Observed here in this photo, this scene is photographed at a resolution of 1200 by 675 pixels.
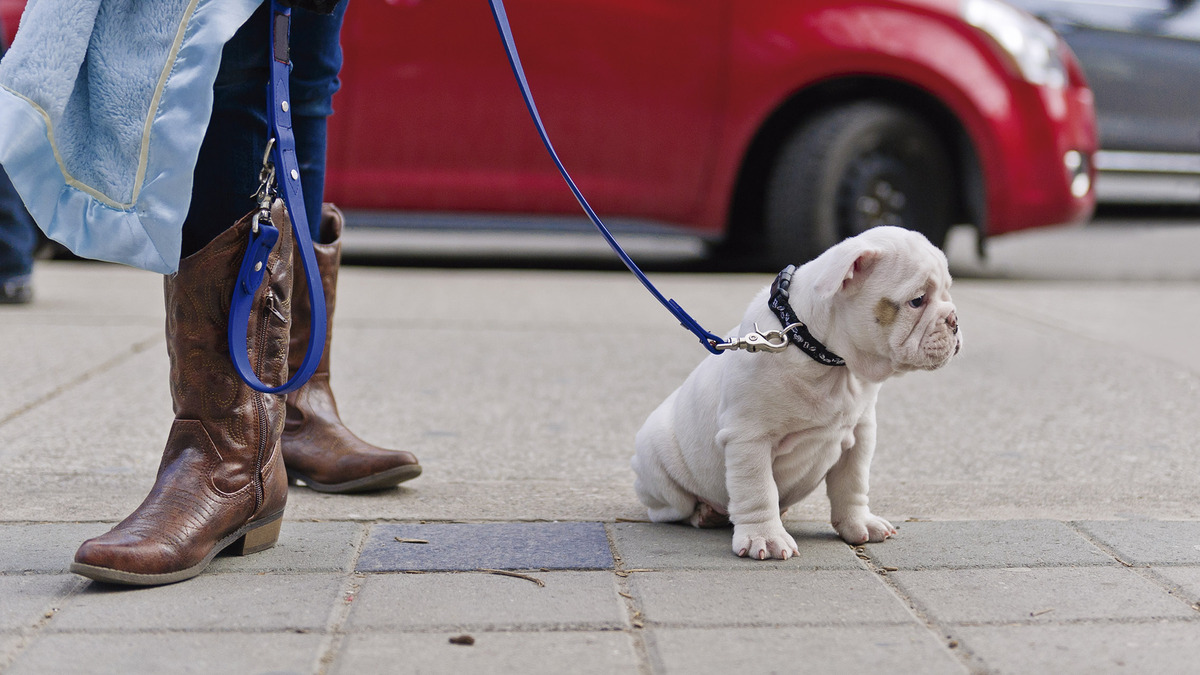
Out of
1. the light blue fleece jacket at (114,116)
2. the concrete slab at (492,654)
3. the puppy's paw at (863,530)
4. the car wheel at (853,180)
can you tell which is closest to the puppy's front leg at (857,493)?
the puppy's paw at (863,530)

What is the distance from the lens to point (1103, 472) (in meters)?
2.92

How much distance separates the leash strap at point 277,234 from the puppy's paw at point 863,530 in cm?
101

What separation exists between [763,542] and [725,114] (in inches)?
145

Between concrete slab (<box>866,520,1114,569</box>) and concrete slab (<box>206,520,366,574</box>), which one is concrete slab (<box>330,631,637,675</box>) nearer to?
concrete slab (<box>206,520,366,574</box>)

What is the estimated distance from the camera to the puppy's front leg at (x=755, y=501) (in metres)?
2.24

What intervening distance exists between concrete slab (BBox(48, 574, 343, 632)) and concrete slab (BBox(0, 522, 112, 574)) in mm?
157

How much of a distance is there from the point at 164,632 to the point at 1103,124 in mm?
8337

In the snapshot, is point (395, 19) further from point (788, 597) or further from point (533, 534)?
point (788, 597)

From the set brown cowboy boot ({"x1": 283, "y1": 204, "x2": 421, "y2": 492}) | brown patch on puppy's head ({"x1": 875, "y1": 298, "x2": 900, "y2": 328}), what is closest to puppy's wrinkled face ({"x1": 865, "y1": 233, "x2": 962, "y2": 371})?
brown patch on puppy's head ({"x1": 875, "y1": 298, "x2": 900, "y2": 328})

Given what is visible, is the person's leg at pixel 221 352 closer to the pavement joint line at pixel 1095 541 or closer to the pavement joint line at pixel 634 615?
the pavement joint line at pixel 634 615

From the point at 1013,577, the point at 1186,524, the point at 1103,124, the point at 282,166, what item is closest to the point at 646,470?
the point at 1013,577

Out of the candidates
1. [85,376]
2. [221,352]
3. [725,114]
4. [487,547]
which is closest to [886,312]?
[487,547]

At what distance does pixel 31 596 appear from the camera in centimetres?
200

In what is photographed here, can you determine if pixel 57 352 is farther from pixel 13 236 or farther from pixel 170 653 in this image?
pixel 170 653
